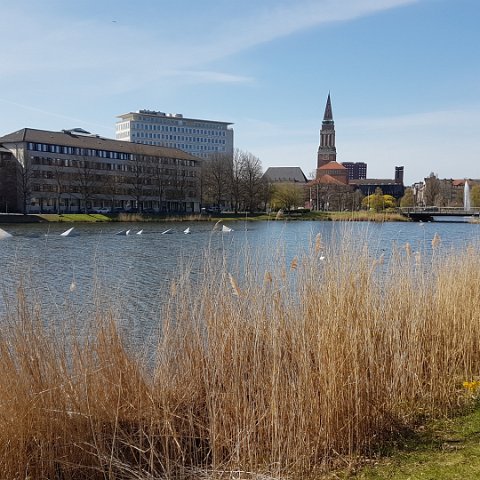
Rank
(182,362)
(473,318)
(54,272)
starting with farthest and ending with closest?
(54,272) < (473,318) < (182,362)

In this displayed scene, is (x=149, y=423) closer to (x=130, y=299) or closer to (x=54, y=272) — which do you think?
(x=130, y=299)

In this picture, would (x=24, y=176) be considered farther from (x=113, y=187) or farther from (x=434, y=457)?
(x=434, y=457)

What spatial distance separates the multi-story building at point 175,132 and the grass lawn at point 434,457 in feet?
401

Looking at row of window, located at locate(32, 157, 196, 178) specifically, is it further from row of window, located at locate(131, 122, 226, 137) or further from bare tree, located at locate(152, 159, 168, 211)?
row of window, located at locate(131, 122, 226, 137)

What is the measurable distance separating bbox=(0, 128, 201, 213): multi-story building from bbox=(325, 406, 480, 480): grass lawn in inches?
2349

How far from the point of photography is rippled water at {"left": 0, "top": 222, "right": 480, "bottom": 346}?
18.0ft

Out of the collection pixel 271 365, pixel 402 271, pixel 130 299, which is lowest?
pixel 130 299

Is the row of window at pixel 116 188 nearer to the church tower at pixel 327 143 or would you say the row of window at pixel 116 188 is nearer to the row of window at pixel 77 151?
the row of window at pixel 77 151

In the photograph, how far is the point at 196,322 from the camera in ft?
17.1

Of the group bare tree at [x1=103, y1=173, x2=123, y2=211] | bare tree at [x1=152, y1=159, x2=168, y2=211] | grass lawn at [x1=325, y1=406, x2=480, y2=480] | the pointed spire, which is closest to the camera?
grass lawn at [x1=325, y1=406, x2=480, y2=480]

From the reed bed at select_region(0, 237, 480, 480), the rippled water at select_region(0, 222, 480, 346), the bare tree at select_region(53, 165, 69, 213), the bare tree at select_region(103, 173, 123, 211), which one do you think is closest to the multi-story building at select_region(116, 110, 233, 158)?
the bare tree at select_region(103, 173, 123, 211)

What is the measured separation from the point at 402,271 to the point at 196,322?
2719 millimetres

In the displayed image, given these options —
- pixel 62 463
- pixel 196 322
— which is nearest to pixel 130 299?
pixel 196 322

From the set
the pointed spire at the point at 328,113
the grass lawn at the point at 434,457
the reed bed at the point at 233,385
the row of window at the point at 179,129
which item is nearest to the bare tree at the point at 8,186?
the reed bed at the point at 233,385
